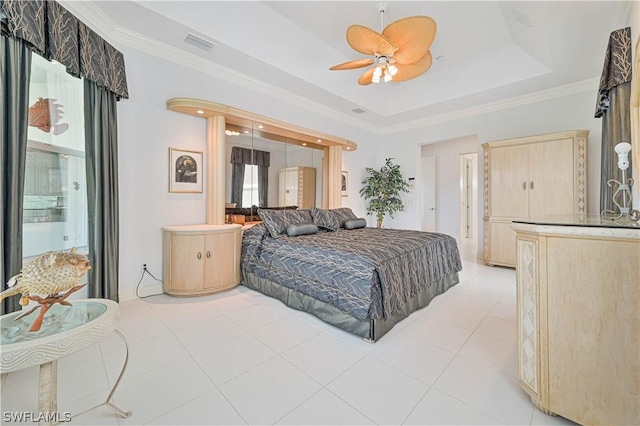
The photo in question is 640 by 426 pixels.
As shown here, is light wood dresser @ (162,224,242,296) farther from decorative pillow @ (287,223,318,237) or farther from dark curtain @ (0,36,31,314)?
dark curtain @ (0,36,31,314)

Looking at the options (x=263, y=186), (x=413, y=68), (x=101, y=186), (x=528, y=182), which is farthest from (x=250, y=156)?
(x=528, y=182)

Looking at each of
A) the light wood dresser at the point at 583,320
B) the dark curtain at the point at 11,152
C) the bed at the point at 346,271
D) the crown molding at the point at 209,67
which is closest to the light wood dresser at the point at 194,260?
the bed at the point at 346,271

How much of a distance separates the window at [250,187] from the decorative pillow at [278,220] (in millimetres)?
558

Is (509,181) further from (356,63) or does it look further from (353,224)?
(356,63)

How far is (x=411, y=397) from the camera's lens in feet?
5.01

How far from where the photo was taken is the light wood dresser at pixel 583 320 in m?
1.18

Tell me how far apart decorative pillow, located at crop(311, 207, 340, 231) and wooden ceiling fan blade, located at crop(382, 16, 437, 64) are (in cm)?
227

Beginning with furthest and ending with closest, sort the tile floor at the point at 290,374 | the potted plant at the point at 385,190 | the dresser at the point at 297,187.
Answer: the potted plant at the point at 385,190 < the dresser at the point at 297,187 < the tile floor at the point at 290,374

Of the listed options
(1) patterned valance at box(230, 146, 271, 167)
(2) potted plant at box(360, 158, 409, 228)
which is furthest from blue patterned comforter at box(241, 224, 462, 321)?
(2) potted plant at box(360, 158, 409, 228)

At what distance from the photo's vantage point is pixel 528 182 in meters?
4.25

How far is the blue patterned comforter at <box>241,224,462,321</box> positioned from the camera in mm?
2188

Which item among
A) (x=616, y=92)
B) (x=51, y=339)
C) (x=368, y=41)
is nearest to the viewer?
(x=51, y=339)

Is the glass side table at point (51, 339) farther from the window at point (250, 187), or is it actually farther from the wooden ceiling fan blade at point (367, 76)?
the wooden ceiling fan blade at point (367, 76)

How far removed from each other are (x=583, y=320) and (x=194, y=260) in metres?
3.27
